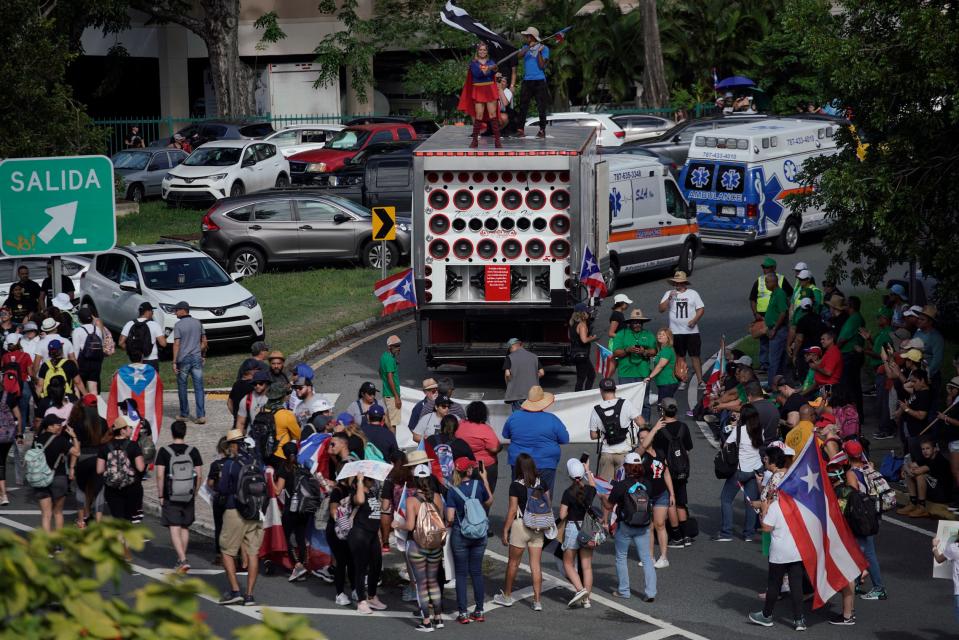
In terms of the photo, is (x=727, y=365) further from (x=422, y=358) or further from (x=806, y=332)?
(x=422, y=358)

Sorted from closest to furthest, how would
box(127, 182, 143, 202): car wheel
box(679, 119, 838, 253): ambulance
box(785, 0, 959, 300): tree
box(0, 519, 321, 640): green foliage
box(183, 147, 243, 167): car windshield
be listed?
box(0, 519, 321, 640): green foliage < box(785, 0, 959, 300): tree < box(679, 119, 838, 253): ambulance < box(183, 147, 243, 167): car windshield < box(127, 182, 143, 202): car wheel

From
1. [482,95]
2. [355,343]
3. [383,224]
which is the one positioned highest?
[482,95]

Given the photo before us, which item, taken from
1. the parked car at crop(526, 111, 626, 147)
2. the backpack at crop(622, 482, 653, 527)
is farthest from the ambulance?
the backpack at crop(622, 482, 653, 527)

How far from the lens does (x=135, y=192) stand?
37375mm

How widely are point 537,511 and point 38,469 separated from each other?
4.99 meters

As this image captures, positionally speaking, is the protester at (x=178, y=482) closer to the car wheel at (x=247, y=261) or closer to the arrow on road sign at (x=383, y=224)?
the arrow on road sign at (x=383, y=224)

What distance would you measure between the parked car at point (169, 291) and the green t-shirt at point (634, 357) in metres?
7.12

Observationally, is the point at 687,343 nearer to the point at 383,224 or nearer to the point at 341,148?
the point at 383,224

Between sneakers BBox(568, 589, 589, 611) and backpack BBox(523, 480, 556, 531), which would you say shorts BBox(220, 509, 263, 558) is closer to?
backpack BBox(523, 480, 556, 531)

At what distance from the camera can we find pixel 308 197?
27422 millimetres

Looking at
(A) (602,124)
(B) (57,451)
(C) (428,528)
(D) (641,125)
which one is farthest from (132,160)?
(C) (428,528)

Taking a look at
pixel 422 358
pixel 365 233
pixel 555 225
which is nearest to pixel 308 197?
pixel 365 233

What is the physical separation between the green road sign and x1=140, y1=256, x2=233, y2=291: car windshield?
7.53 meters

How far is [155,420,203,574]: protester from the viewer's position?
1259 cm
